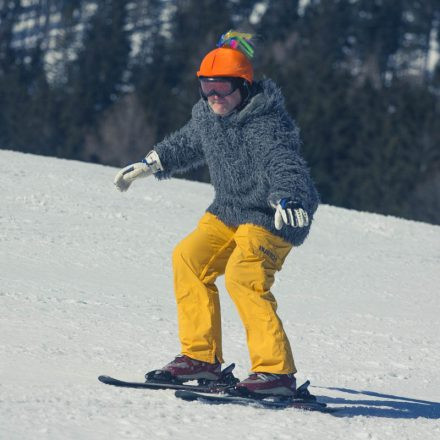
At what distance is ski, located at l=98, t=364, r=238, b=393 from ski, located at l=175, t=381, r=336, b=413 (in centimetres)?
8

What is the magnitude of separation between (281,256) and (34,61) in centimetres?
6714

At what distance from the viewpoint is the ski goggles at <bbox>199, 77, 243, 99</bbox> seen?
16.4 feet

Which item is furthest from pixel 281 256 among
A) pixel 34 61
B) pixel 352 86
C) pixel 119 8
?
pixel 119 8

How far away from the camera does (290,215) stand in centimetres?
466

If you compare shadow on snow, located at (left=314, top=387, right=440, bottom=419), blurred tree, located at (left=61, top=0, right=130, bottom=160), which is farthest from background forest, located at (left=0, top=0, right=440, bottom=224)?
shadow on snow, located at (left=314, top=387, right=440, bottom=419)

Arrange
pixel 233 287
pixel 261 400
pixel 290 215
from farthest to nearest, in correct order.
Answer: pixel 233 287 < pixel 261 400 < pixel 290 215

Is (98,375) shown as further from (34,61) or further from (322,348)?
(34,61)

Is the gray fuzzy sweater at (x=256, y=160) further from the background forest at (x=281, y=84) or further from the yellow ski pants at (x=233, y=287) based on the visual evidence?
the background forest at (x=281, y=84)

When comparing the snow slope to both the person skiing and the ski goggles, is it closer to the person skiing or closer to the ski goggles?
the person skiing

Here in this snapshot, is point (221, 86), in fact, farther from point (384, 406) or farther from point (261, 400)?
point (384, 406)

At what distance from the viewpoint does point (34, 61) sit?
7056cm

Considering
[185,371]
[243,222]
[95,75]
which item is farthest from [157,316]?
[95,75]

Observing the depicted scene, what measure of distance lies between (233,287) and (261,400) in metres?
0.49

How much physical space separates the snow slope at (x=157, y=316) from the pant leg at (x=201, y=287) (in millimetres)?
295
